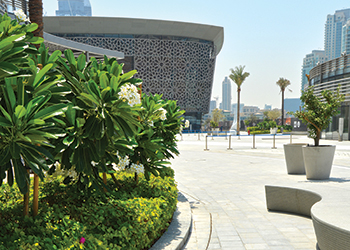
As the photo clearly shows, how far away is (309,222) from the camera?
5.89 metres

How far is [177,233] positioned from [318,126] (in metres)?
6.81

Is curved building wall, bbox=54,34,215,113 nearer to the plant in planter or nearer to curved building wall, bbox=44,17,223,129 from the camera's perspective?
curved building wall, bbox=44,17,223,129

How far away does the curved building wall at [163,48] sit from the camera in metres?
61.4

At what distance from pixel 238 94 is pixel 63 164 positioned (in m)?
54.6

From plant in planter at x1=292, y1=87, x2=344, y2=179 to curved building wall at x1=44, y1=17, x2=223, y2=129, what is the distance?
5551 cm

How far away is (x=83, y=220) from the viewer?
3.85m

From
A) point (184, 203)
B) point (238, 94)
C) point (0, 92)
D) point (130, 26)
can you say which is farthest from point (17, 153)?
point (130, 26)

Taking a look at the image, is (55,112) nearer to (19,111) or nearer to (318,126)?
(19,111)

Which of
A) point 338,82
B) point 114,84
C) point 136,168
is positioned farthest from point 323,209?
point 338,82

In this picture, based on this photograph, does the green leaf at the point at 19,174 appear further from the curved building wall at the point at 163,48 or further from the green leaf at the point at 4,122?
the curved building wall at the point at 163,48

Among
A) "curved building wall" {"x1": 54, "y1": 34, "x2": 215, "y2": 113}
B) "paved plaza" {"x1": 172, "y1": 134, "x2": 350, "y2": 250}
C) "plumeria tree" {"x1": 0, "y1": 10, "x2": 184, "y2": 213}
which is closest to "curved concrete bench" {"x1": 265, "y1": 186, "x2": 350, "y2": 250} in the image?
"paved plaza" {"x1": 172, "y1": 134, "x2": 350, "y2": 250}

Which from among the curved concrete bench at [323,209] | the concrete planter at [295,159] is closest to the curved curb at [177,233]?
the curved concrete bench at [323,209]

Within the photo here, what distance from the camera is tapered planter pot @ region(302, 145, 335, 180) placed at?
9133 mm

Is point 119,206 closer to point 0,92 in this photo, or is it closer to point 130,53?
point 0,92
